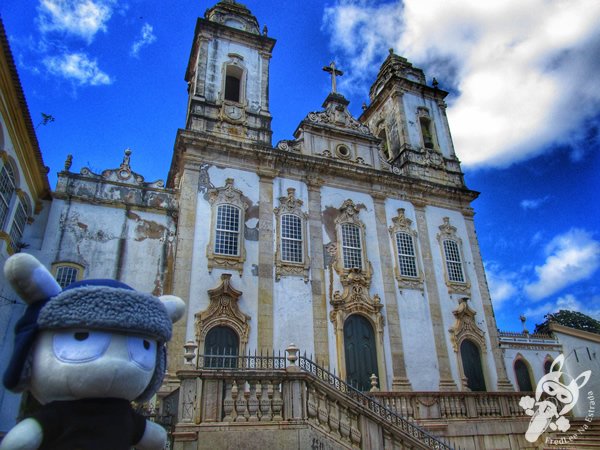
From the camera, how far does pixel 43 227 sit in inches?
508

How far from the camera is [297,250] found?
15.1 meters

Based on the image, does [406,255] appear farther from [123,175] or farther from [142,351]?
[142,351]

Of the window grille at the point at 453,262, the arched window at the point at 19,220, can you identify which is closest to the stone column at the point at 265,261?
the arched window at the point at 19,220

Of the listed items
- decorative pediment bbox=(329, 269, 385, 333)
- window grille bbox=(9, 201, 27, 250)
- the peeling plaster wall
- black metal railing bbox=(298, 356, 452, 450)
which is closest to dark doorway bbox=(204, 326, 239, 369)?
the peeling plaster wall

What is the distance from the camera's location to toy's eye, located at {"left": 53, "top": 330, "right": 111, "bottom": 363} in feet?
11.2

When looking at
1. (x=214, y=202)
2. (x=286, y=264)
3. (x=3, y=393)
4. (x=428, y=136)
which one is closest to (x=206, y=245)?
(x=214, y=202)

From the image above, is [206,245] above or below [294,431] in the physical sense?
above

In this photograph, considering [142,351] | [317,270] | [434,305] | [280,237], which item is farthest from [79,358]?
[434,305]

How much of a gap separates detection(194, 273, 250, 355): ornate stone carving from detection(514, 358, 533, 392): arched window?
13.4 metres

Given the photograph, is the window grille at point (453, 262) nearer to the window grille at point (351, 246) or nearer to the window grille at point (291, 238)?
the window grille at point (351, 246)

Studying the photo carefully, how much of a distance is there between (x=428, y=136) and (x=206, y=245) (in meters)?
13.5

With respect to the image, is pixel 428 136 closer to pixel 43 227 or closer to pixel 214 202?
pixel 214 202

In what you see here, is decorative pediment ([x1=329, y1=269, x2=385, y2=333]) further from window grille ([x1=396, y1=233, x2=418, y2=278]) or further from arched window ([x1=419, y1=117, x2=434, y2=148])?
arched window ([x1=419, y1=117, x2=434, y2=148])

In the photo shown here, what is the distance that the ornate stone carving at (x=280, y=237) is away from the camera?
47.5 feet
